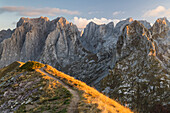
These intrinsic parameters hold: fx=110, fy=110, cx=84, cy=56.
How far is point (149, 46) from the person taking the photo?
83.0 metres

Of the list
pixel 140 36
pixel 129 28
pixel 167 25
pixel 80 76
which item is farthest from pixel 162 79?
pixel 80 76

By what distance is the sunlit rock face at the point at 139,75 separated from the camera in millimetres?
56341

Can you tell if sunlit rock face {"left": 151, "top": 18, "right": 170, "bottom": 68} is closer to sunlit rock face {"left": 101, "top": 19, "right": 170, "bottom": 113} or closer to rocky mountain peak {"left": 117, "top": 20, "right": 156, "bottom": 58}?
sunlit rock face {"left": 101, "top": 19, "right": 170, "bottom": 113}

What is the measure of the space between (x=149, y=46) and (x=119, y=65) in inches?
1031

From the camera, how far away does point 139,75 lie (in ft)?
243

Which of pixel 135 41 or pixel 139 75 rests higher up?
pixel 135 41

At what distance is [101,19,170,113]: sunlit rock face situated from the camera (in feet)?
185

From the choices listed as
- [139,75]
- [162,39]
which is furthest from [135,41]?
[139,75]

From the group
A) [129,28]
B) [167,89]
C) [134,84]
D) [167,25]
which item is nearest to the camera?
[167,89]

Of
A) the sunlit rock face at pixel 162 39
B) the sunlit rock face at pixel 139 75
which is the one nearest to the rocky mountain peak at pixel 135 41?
the sunlit rock face at pixel 139 75

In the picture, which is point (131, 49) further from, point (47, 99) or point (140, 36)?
point (47, 99)

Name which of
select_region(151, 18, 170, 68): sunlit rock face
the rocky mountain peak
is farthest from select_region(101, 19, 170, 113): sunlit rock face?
select_region(151, 18, 170, 68): sunlit rock face

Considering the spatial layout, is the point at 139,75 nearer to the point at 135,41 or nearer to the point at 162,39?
the point at 135,41

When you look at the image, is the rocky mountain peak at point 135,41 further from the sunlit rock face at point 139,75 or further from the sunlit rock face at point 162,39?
the sunlit rock face at point 162,39
